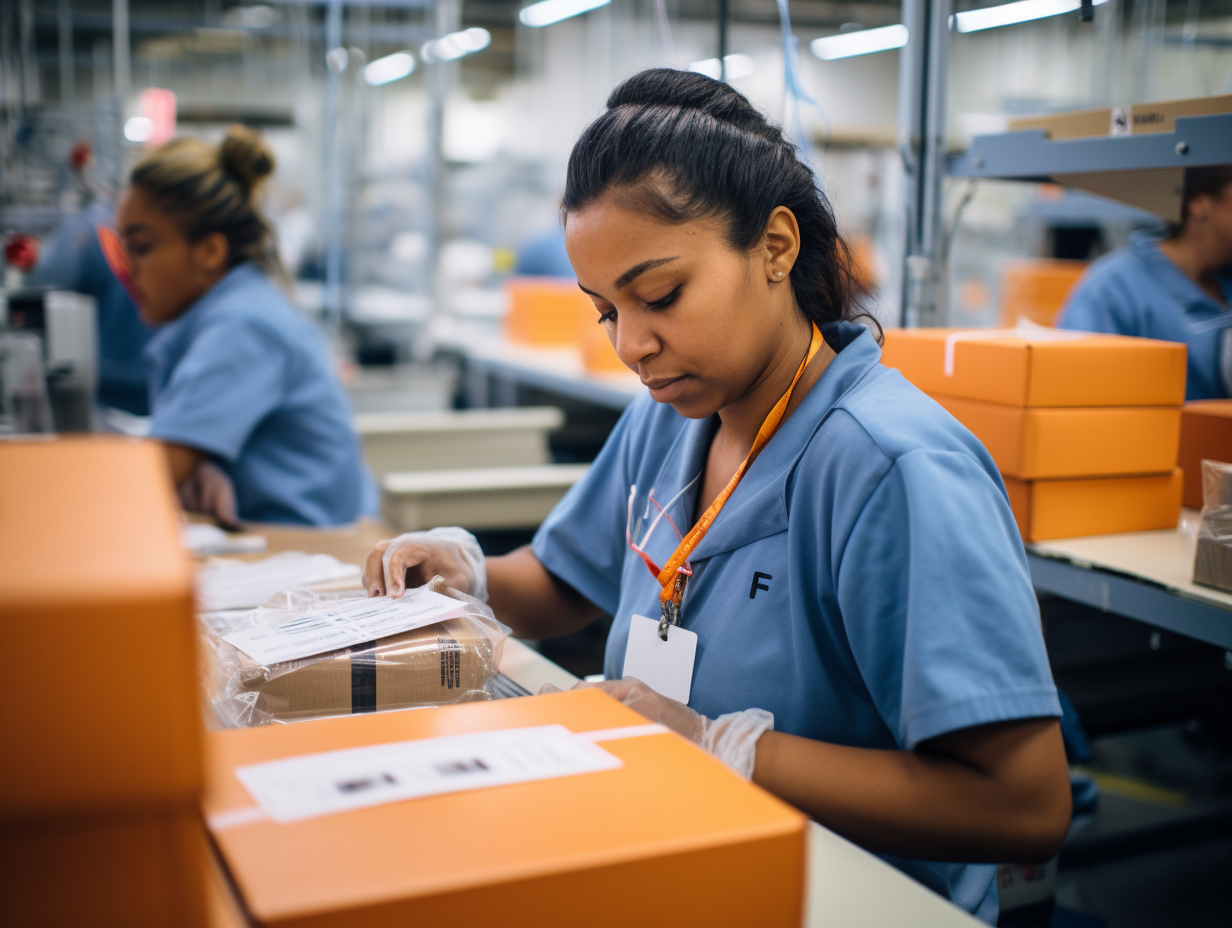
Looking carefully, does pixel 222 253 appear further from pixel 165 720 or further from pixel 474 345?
pixel 474 345

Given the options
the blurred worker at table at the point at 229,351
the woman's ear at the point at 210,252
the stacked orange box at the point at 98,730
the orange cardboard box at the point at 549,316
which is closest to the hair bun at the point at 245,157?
the blurred worker at table at the point at 229,351

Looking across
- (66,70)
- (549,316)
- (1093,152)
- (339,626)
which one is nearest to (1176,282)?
(1093,152)

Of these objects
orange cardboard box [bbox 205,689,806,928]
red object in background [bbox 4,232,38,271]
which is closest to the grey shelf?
orange cardboard box [bbox 205,689,806,928]

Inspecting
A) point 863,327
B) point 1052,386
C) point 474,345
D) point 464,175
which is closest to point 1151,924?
point 1052,386

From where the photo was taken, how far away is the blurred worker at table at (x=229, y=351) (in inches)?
84.4

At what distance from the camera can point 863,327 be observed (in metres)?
1.18

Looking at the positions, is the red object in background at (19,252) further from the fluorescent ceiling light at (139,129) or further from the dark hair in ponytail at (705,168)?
the dark hair in ponytail at (705,168)

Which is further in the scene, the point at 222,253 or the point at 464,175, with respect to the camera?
the point at 464,175

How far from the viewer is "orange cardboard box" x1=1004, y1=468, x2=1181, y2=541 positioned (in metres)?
1.67

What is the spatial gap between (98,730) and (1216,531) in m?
1.39

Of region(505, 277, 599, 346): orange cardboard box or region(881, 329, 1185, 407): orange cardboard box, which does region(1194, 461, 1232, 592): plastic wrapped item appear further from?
region(505, 277, 599, 346): orange cardboard box

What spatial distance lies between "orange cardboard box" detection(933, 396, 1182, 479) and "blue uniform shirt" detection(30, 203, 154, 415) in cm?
330

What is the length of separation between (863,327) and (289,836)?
820 mm

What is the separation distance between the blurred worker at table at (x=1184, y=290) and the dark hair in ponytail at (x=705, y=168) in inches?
59.6
